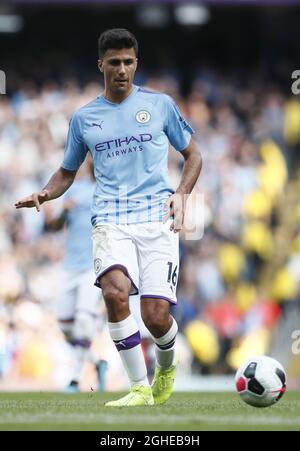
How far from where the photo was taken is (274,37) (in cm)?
2070

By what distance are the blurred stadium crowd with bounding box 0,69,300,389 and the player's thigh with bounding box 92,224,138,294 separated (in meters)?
5.69

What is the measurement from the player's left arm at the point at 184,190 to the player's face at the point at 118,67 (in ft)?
2.02

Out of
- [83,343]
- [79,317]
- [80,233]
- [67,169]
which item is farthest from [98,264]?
[80,233]

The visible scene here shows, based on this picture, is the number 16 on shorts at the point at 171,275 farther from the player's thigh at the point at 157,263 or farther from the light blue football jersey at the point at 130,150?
the light blue football jersey at the point at 130,150

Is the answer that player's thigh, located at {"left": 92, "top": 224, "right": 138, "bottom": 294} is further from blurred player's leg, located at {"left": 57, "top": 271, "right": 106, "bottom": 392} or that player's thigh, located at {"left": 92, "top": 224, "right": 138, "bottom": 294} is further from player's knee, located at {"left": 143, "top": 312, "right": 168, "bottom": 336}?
blurred player's leg, located at {"left": 57, "top": 271, "right": 106, "bottom": 392}

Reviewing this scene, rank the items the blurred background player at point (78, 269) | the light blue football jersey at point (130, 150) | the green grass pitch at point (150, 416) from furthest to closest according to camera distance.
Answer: the blurred background player at point (78, 269) → the light blue football jersey at point (130, 150) → the green grass pitch at point (150, 416)

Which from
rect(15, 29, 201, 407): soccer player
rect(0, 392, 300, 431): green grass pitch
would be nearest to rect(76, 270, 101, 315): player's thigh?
rect(0, 392, 300, 431): green grass pitch

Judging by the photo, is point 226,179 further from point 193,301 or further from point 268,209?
point 193,301

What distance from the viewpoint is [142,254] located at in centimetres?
745

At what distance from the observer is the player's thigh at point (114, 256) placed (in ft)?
23.8

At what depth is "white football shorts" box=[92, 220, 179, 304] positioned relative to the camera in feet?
24.1

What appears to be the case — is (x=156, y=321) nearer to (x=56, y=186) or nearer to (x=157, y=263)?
(x=157, y=263)

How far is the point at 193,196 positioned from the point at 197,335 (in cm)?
198

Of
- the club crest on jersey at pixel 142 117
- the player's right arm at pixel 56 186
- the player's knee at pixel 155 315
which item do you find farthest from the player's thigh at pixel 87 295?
the club crest on jersey at pixel 142 117
